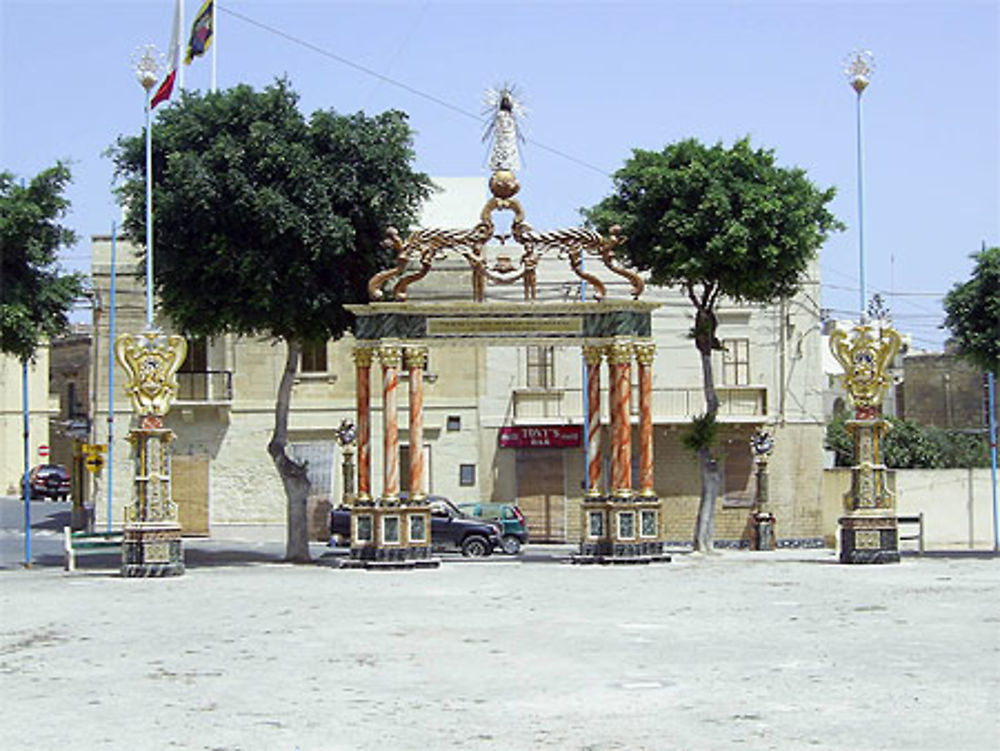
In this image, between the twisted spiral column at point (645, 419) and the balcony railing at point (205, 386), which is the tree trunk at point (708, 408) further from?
the balcony railing at point (205, 386)

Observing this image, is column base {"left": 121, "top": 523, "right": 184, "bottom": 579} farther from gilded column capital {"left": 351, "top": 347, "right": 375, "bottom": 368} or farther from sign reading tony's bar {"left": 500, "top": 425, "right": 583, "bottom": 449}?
sign reading tony's bar {"left": 500, "top": 425, "right": 583, "bottom": 449}

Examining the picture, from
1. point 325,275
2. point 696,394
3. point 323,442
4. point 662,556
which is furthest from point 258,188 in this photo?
point 696,394

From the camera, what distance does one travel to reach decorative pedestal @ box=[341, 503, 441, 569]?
93.7 feet

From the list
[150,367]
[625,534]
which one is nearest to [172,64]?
[150,367]

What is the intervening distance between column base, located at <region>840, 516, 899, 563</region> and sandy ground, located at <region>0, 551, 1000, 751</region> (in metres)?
2.39

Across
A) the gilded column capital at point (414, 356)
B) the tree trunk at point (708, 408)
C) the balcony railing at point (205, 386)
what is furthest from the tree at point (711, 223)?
the balcony railing at point (205, 386)

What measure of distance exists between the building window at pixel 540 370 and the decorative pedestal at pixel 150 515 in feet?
62.7

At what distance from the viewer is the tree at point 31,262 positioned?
1114 inches

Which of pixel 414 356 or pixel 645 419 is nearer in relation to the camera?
pixel 414 356

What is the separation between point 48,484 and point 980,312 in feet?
117

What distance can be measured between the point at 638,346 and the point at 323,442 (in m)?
17.3

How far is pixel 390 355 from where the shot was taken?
2878 cm

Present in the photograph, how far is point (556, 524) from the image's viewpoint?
45.1 meters

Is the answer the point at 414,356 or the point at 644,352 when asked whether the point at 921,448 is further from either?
the point at 414,356
